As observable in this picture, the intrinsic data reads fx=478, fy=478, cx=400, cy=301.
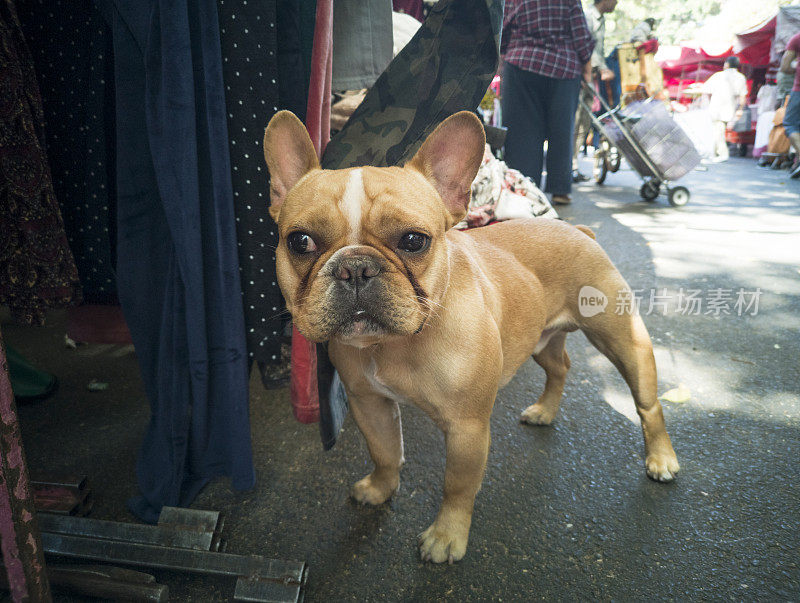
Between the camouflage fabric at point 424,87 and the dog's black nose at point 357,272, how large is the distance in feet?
1.89

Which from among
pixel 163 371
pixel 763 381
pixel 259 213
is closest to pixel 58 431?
pixel 163 371

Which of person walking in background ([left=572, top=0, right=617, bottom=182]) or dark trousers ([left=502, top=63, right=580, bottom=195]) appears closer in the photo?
dark trousers ([left=502, top=63, right=580, bottom=195])

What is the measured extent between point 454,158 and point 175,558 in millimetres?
1399

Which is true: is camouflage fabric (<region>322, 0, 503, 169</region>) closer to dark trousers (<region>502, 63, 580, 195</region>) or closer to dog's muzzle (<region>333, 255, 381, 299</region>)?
dog's muzzle (<region>333, 255, 381, 299</region>)

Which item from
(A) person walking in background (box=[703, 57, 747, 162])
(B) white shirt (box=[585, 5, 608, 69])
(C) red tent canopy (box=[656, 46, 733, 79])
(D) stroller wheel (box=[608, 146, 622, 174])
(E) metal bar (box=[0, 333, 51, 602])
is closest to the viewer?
(E) metal bar (box=[0, 333, 51, 602])

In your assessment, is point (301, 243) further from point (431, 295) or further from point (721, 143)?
point (721, 143)

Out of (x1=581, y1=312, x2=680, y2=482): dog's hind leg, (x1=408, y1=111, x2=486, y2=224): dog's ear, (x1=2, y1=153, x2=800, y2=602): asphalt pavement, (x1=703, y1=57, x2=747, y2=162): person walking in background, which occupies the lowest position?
(x1=2, y1=153, x2=800, y2=602): asphalt pavement

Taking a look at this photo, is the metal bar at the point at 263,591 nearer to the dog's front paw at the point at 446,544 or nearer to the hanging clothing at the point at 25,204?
the dog's front paw at the point at 446,544

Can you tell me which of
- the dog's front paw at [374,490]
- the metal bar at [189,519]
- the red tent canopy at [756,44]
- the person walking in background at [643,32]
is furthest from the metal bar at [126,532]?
the red tent canopy at [756,44]

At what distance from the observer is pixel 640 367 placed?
1835 mm

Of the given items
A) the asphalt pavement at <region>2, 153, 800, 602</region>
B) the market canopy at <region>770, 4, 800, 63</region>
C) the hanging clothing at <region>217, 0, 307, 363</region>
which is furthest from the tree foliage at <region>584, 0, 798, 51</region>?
the hanging clothing at <region>217, 0, 307, 363</region>

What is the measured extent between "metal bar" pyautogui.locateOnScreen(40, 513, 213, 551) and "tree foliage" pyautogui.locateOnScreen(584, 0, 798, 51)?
30.5 meters

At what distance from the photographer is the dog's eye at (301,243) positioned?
4.03 feet

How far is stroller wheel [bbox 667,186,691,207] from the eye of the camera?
663cm
